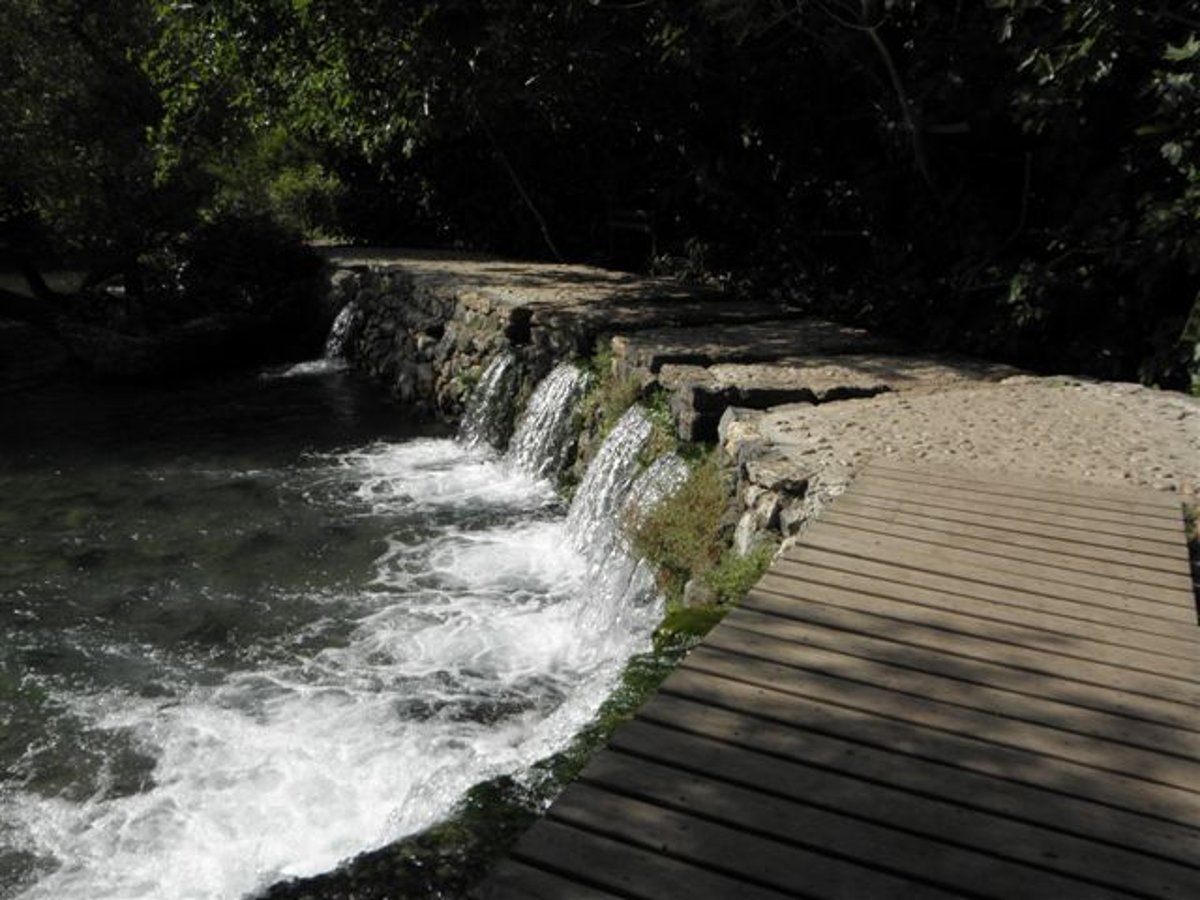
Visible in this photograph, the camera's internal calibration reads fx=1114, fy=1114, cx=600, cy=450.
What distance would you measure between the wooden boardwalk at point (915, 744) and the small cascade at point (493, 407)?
572cm

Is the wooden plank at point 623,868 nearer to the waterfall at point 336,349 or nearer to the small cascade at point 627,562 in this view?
the small cascade at point 627,562

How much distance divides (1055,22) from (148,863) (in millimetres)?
7292

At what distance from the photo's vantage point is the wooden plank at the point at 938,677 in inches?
119

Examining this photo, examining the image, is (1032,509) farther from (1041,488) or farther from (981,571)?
(981,571)

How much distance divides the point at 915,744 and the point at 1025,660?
2.33 ft

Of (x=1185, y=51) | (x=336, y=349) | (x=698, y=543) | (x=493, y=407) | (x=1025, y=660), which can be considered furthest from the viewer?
(x=336, y=349)

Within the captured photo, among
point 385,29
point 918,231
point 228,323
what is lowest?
point 228,323

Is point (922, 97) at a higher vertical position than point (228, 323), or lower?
higher

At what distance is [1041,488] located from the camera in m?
5.15

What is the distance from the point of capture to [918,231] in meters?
9.72

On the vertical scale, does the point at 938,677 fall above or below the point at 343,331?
above

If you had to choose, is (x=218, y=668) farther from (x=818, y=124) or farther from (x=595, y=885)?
(x=818, y=124)

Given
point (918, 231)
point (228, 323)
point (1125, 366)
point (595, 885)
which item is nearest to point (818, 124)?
point (918, 231)

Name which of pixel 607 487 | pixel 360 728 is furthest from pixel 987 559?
pixel 607 487
